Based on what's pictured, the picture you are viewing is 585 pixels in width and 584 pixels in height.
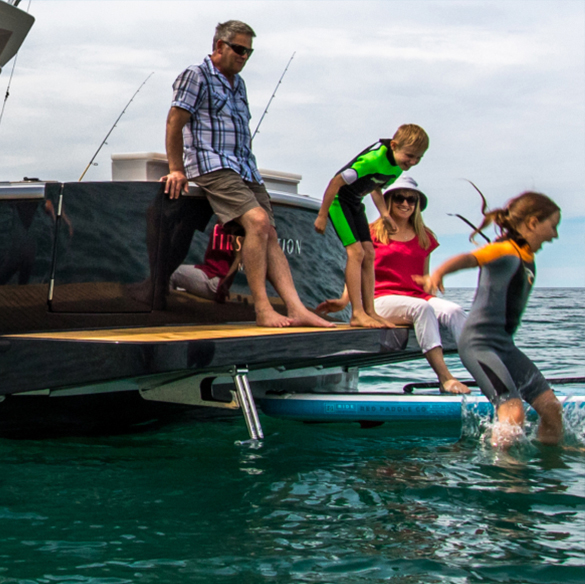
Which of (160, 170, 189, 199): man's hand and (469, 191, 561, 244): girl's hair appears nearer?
(469, 191, 561, 244): girl's hair

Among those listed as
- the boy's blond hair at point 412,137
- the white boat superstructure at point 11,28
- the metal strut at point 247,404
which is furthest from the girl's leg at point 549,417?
the white boat superstructure at point 11,28

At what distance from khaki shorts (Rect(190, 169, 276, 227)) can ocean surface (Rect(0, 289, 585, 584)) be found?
4.41 feet

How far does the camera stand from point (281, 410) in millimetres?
5387

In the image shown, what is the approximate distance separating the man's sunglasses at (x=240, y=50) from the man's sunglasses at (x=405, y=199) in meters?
1.49

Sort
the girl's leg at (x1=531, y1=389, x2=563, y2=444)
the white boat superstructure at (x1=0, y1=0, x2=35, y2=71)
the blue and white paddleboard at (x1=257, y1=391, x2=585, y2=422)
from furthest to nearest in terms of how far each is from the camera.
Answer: the white boat superstructure at (x1=0, y1=0, x2=35, y2=71) → the blue and white paddleboard at (x1=257, y1=391, x2=585, y2=422) → the girl's leg at (x1=531, y1=389, x2=563, y2=444)

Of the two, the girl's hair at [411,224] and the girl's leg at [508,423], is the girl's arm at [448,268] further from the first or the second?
the girl's hair at [411,224]

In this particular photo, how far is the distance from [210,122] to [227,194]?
486 mm

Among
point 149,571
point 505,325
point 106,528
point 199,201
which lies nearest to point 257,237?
point 199,201

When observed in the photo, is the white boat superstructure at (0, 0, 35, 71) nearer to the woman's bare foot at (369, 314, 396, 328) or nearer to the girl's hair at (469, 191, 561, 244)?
the woman's bare foot at (369, 314, 396, 328)

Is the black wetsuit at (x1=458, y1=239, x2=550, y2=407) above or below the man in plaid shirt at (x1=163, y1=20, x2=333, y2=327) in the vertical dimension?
below

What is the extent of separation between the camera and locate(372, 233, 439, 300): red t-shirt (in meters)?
6.18

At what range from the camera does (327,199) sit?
18.1 feet

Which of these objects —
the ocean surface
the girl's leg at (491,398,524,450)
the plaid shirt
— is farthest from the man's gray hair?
the girl's leg at (491,398,524,450)

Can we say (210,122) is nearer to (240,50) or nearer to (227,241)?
(240,50)
